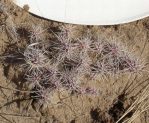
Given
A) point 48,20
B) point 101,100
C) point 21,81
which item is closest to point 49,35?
point 48,20

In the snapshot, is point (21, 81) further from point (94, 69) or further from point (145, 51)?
point (145, 51)

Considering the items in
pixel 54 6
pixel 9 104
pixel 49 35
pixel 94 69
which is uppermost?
pixel 54 6

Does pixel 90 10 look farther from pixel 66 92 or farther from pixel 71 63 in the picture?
pixel 66 92

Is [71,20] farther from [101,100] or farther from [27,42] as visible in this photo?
[101,100]

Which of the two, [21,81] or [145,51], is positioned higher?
[145,51]

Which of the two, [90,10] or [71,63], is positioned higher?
[90,10]

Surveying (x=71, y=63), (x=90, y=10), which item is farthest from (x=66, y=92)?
(x=90, y=10)
